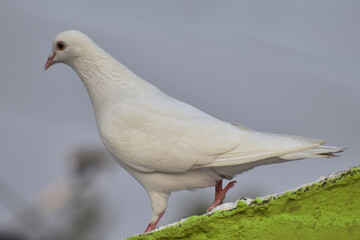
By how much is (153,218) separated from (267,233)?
3019mm

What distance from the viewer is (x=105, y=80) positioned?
7.35 metres

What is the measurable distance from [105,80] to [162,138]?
1114 millimetres

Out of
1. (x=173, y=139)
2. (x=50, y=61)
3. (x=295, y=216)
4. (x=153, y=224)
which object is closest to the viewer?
(x=295, y=216)

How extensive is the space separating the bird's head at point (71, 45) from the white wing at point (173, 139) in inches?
37.0

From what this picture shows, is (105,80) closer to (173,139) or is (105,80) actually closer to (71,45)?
(71,45)

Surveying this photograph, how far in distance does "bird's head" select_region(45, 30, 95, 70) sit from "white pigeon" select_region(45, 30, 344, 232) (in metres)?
0.01

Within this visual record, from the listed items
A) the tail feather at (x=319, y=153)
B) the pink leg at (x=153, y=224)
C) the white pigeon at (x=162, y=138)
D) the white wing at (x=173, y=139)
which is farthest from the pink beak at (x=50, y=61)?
the tail feather at (x=319, y=153)

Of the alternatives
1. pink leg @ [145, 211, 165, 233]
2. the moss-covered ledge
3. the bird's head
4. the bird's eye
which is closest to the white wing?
pink leg @ [145, 211, 165, 233]

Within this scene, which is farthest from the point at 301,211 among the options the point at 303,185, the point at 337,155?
the point at 337,155

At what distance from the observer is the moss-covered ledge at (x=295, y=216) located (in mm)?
4066

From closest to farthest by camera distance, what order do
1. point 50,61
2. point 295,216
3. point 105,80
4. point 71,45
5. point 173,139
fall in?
point 295,216, point 173,139, point 105,80, point 71,45, point 50,61

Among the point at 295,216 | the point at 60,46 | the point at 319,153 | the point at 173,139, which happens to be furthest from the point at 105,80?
the point at 295,216

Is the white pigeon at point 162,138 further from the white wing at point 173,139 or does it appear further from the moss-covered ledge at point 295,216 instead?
the moss-covered ledge at point 295,216

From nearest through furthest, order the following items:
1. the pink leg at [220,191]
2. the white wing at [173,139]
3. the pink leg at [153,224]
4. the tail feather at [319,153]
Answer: the tail feather at [319,153] < the white wing at [173,139] < the pink leg at [220,191] < the pink leg at [153,224]
